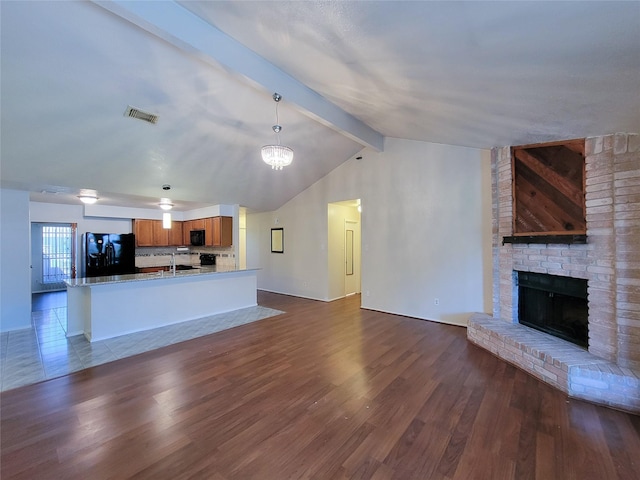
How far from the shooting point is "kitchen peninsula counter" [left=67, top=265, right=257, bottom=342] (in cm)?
397

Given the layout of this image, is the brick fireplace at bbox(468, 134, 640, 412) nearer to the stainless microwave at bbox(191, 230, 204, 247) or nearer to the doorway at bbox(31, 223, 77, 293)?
the stainless microwave at bbox(191, 230, 204, 247)

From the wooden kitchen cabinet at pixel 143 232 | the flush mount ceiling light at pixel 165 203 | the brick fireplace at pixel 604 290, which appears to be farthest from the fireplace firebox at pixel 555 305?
the wooden kitchen cabinet at pixel 143 232

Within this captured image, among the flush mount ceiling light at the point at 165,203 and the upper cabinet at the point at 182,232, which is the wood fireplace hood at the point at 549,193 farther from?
the flush mount ceiling light at the point at 165,203

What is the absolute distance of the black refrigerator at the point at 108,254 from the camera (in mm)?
6711

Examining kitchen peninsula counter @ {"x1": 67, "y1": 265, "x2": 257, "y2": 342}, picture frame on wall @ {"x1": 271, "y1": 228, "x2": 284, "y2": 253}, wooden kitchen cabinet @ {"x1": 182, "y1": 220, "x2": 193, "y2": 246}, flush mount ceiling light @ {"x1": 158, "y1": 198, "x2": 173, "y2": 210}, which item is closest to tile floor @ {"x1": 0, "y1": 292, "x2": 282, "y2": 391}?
kitchen peninsula counter @ {"x1": 67, "y1": 265, "x2": 257, "y2": 342}

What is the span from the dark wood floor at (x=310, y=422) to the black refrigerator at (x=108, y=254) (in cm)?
465

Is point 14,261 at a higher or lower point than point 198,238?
lower

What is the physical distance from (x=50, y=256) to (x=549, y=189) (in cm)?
1139

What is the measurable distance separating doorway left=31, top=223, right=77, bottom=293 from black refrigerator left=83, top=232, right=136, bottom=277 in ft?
3.77

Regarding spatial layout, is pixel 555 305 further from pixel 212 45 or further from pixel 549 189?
pixel 212 45

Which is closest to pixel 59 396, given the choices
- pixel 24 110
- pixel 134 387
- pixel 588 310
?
pixel 134 387

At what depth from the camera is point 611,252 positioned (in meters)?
2.70

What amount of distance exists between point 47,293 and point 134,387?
24.0 feet

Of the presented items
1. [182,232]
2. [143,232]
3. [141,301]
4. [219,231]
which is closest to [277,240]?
[219,231]
